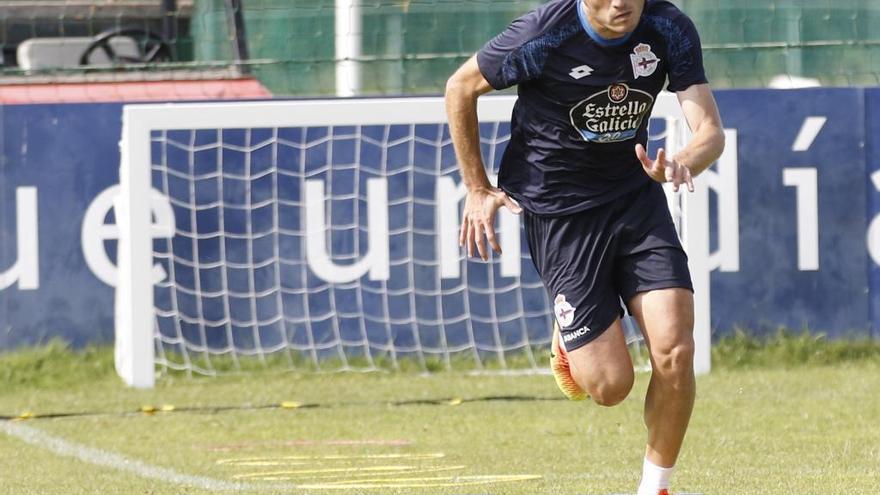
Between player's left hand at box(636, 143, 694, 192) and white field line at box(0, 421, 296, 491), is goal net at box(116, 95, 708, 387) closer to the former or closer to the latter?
white field line at box(0, 421, 296, 491)

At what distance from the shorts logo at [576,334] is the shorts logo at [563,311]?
36 millimetres

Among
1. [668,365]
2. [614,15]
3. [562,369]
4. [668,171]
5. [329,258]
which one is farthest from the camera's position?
[329,258]

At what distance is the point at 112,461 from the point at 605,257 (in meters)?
3.21

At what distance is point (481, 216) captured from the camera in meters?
5.96

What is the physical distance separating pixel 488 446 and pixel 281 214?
3243 millimetres

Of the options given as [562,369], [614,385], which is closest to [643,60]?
[614,385]

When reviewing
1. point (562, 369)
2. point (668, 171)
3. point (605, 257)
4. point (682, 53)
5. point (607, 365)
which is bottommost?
point (562, 369)

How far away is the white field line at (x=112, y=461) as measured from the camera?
7.26m

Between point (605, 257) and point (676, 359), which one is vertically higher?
point (605, 257)

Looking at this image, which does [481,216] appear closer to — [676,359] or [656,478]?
[676,359]

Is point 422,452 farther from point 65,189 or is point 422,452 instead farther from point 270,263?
point 65,189

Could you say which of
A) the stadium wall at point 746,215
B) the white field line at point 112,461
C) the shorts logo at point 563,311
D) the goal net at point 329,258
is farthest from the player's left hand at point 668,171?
the stadium wall at point 746,215

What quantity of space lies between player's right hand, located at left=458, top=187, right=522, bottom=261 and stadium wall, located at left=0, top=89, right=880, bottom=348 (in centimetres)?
541

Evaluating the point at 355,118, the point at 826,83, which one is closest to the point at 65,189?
the point at 355,118
